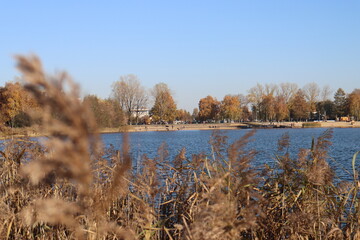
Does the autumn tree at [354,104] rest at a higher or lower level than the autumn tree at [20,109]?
higher

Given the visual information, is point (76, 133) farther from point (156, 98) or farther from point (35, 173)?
point (156, 98)

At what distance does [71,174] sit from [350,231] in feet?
14.4

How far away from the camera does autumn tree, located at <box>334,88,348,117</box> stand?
113137 millimetres

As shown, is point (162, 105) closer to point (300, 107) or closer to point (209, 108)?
point (209, 108)

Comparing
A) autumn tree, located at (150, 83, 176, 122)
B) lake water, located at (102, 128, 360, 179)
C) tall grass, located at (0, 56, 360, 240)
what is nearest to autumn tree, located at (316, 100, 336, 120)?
autumn tree, located at (150, 83, 176, 122)

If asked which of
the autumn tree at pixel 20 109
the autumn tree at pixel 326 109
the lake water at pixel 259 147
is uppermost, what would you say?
the autumn tree at pixel 326 109

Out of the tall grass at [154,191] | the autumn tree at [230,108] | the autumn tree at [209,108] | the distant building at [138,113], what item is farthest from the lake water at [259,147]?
the autumn tree at [209,108]

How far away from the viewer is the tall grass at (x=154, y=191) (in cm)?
114

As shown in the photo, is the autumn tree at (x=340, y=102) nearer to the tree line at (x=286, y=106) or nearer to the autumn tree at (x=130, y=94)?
the tree line at (x=286, y=106)

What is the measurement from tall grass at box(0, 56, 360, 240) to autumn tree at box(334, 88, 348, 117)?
117 m

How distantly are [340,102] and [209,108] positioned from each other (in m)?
39.4

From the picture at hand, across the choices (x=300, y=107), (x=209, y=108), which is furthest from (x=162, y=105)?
(x=300, y=107)

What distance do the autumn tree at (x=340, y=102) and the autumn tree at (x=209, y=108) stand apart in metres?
35.6

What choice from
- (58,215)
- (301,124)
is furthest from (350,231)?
(301,124)
